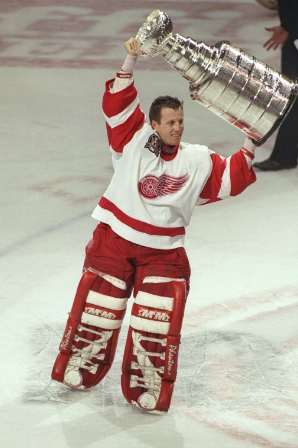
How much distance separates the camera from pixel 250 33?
8.05 metres

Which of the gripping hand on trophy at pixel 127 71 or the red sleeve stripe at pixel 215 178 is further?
the red sleeve stripe at pixel 215 178

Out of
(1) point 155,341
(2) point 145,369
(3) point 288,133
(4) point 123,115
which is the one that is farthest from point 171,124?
(3) point 288,133

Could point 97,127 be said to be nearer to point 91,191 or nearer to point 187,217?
point 91,191

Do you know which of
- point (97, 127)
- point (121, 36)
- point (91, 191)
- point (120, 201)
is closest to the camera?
point (120, 201)

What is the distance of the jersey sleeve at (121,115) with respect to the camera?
2701mm

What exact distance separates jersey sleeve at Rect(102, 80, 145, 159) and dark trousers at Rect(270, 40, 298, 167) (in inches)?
107

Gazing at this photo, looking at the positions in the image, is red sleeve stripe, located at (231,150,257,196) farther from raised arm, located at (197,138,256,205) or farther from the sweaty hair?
the sweaty hair

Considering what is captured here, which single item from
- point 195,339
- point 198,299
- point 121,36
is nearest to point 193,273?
point 198,299

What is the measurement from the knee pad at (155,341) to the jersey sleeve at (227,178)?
354mm

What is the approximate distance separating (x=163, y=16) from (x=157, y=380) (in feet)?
4.34

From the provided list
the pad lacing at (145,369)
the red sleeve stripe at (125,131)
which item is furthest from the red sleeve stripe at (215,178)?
the pad lacing at (145,369)

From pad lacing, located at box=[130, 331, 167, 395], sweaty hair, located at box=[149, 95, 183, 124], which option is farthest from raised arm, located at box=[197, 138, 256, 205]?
pad lacing, located at box=[130, 331, 167, 395]

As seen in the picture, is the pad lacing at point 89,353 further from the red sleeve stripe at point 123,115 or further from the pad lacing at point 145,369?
the red sleeve stripe at point 123,115

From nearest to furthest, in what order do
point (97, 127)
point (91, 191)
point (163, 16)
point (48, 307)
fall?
point (163, 16) < point (48, 307) < point (91, 191) < point (97, 127)
